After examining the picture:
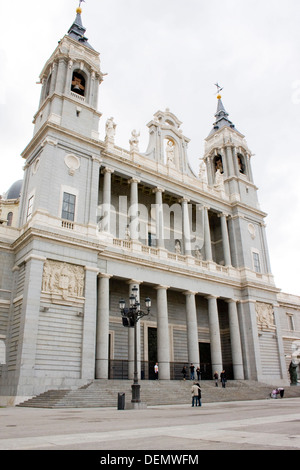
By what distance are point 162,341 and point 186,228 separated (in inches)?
393

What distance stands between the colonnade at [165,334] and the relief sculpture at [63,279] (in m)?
2.05

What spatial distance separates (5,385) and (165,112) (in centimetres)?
2660

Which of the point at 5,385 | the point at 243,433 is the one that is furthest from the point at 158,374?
the point at 243,433

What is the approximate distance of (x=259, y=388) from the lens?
28062mm

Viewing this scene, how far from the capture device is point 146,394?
65.4 ft

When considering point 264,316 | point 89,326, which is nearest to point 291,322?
point 264,316

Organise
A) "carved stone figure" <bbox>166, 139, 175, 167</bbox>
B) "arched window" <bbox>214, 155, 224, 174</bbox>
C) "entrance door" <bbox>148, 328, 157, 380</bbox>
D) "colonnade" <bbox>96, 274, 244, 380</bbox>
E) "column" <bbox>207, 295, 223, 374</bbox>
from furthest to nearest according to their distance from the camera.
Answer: "arched window" <bbox>214, 155, 224, 174</bbox>
"carved stone figure" <bbox>166, 139, 175, 167</bbox>
"column" <bbox>207, 295, 223, 374</bbox>
"entrance door" <bbox>148, 328, 157, 380</bbox>
"colonnade" <bbox>96, 274, 244, 380</bbox>

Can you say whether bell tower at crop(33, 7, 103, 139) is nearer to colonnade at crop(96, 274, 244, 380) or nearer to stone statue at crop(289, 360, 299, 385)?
colonnade at crop(96, 274, 244, 380)

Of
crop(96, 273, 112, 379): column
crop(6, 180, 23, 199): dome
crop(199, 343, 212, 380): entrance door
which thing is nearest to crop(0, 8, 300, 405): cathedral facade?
crop(96, 273, 112, 379): column

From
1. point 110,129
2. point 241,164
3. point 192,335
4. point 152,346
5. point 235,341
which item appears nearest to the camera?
point 192,335

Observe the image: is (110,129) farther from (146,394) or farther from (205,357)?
(205,357)

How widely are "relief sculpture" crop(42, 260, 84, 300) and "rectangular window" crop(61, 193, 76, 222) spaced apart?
11.2 ft

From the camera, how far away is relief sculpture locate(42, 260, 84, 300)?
2170 centimetres

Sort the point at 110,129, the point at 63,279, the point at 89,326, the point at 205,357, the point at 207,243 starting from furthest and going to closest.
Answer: the point at 207,243 < the point at 205,357 < the point at 110,129 < the point at 89,326 < the point at 63,279
